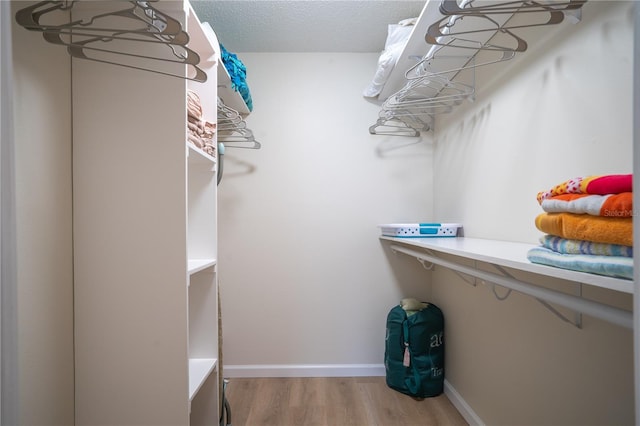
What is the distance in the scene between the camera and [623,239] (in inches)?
21.2

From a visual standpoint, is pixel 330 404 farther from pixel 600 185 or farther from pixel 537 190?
pixel 600 185

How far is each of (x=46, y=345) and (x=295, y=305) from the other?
146cm

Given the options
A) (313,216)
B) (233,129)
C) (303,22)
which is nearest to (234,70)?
(233,129)

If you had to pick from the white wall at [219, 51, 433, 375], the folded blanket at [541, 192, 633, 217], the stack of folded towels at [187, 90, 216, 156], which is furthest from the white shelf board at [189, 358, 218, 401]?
the folded blanket at [541, 192, 633, 217]

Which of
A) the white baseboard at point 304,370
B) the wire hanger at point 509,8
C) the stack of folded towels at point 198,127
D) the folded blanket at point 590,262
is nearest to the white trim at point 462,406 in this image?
the white baseboard at point 304,370

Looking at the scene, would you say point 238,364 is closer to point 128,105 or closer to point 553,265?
point 128,105

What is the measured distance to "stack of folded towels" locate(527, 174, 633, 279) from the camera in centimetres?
54

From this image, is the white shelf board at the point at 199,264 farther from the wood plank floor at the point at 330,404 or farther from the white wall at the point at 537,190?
the white wall at the point at 537,190

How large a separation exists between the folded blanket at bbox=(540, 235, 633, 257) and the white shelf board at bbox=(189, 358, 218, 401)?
1.20 meters

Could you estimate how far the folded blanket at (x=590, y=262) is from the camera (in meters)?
0.51

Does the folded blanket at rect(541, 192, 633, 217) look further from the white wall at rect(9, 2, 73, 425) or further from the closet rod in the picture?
the white wall at rect(9, 2, 73, 425)

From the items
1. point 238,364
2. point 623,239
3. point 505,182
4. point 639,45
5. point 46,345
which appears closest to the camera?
point 639,45

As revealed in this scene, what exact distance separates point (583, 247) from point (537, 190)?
652 millimetres

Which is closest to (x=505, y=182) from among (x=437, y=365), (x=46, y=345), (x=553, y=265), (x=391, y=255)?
(x=553, y=265)
